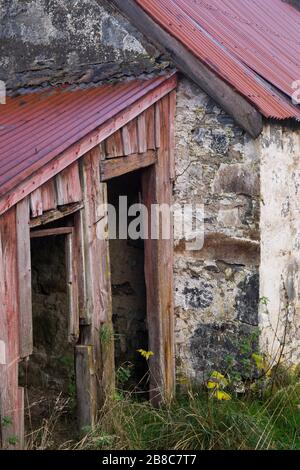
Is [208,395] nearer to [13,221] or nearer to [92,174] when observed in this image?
[92,174]

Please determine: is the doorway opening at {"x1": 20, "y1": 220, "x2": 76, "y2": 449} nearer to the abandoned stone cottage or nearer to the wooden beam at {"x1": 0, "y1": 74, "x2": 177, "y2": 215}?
the abandoned stone cottage

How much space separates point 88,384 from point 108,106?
6.98ft

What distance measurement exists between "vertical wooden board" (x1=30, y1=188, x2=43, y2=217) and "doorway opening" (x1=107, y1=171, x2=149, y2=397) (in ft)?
6.90

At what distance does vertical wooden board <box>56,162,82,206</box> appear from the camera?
14.9ft

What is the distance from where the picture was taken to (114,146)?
16.7 ft

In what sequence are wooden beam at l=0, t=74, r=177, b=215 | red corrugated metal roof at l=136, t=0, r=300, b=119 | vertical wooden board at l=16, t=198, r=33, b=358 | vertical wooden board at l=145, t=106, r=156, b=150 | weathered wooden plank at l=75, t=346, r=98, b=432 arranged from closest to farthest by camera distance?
wooden beam at l=0, t=74, r=177, b=215 → vertical wooden board at l=16, t=198, r=33, b=358 → weathered wooden plank at l=75, t=346, r=98, b=432 → vertical wooden board at l=145, t=106, r=156, b=150 → red corrugated metal roof at l=136, t=0, r=300, b=119

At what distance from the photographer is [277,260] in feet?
19.9

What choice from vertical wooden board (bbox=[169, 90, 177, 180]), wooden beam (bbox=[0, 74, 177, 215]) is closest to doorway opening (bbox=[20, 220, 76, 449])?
vertical wooden board (bbox=[169, 90, 177, 180])

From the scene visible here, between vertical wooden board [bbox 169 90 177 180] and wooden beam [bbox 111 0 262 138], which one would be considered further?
vertical wooden board [bbox 169 90 177 180]

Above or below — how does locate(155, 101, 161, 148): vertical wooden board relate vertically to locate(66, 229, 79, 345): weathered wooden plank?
above

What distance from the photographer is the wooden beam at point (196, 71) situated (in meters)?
5.42

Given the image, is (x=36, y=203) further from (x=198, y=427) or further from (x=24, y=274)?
(x=198, y=427)

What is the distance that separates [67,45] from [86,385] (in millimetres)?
3108

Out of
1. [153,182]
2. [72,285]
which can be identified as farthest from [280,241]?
[72,285]
